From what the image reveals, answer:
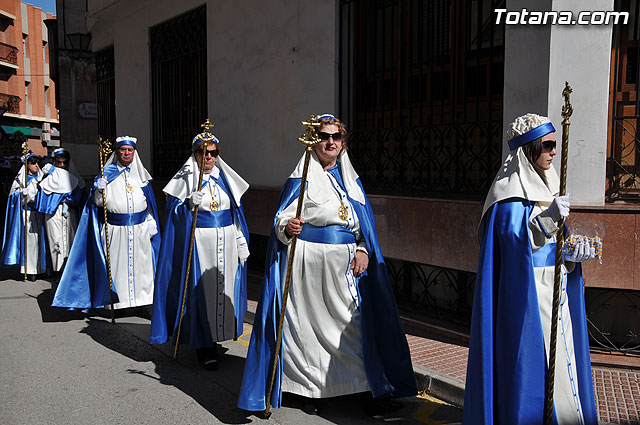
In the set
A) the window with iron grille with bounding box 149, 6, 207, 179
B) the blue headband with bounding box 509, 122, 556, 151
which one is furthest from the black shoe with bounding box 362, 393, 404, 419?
the window with iron grille with bounding box 149, 6, 207, 179

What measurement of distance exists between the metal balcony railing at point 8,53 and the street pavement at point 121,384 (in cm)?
3895

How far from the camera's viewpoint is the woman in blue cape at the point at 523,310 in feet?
10.7

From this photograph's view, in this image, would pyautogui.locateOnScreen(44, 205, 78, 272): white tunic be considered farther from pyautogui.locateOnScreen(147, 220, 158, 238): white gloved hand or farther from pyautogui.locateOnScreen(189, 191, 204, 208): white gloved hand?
pyautogui.locateOnScreen(189, 191, 204, 208): white gloved hand

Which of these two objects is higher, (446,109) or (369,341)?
(446,109)

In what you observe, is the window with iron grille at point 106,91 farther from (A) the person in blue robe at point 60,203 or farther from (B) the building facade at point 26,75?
(B) the building facade at point 26,75

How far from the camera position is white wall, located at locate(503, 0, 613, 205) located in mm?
5305

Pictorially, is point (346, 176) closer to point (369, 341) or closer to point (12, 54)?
point (369, 341)

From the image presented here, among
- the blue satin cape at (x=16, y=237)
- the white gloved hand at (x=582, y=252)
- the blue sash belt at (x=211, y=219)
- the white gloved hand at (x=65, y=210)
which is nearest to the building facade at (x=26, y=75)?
the blue satin cape at (x=16, y=237)

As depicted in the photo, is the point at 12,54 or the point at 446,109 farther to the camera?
the point at 12,54

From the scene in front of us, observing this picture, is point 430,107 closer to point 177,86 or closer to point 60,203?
point 60,203

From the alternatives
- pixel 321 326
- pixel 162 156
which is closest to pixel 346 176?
pixel 321 326

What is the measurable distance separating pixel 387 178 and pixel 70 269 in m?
4.08

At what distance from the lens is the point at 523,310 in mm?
3266

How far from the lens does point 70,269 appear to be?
7652mm
